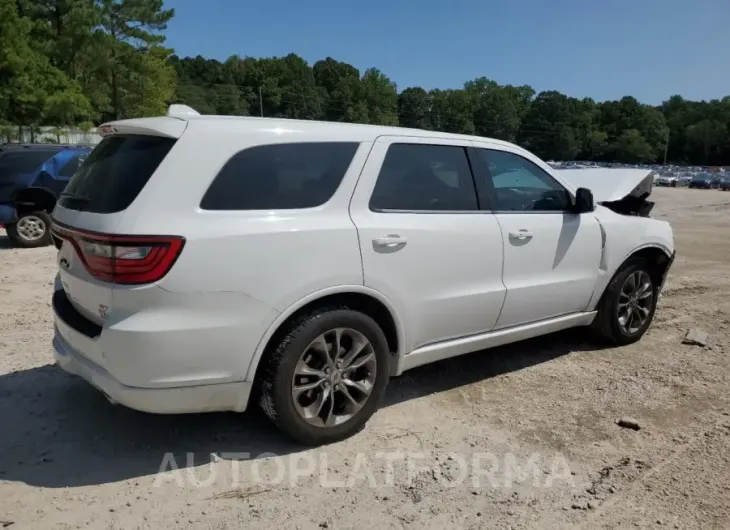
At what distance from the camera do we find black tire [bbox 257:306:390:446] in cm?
323

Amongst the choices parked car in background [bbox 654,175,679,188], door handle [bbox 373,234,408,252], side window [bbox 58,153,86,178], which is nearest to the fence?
side window [bbox 58,153,86,178]

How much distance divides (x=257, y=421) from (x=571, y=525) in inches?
75.3

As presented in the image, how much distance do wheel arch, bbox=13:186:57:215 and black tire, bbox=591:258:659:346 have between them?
350 inches

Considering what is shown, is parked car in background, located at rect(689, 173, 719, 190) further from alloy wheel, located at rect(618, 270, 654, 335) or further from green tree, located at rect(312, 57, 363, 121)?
green tree, located at rect(312, 57, 363, 121)

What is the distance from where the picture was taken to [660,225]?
17.9ft

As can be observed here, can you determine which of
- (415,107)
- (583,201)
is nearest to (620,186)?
(583,201)

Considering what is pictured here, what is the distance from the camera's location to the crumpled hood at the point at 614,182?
19.2 ft

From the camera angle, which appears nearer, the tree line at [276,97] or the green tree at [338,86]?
the tree line at [276,97]

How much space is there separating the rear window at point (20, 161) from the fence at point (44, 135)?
23178mm

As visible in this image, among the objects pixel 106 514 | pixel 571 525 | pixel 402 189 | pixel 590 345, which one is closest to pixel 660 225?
pixel 590 345

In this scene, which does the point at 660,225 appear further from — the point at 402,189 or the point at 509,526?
the point at 509,526

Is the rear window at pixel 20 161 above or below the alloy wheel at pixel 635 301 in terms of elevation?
above

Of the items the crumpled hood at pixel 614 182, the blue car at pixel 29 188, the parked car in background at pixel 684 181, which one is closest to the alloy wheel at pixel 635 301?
the crumpled hood at pixel 614 182

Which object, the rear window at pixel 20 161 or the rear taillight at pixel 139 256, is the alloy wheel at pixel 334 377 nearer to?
the rear taillight at pixel 139 256
